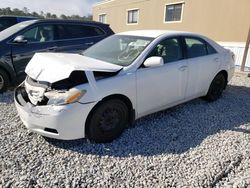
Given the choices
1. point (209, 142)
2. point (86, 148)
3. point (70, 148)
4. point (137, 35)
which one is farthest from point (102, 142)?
point (137, 35)

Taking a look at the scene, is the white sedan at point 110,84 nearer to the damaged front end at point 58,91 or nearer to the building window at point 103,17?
the damaged front end at point 58,91

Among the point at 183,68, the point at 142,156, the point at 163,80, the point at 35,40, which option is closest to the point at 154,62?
the point at 163,80

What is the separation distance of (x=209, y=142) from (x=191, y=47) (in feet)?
5.97

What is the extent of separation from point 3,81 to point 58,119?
2.90m

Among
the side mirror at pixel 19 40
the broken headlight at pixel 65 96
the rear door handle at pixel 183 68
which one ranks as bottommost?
the broken headlight at pixel 65 96

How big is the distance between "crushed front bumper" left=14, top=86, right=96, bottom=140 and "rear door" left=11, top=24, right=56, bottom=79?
2454 millimetres

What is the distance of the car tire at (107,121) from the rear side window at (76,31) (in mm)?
3415

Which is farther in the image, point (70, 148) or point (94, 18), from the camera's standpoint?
point (94, 18)

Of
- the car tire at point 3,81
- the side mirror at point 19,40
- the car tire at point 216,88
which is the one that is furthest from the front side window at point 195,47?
the car tire at point 3,81

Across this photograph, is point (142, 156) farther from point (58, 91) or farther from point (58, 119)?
point (58, 91)

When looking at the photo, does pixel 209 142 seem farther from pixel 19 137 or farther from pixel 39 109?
pixel 19 137

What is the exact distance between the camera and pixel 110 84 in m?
2.90

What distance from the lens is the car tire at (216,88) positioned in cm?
468

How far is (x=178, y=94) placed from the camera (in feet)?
12.6
